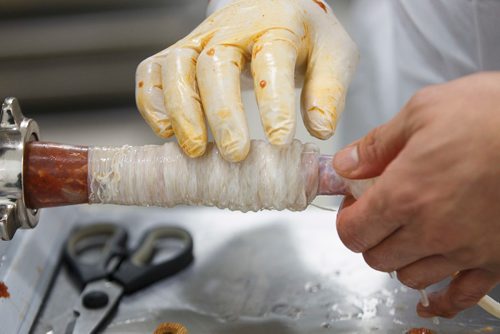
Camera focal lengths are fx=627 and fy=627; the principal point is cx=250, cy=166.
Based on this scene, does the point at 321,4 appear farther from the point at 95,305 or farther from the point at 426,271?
the point at 95,305

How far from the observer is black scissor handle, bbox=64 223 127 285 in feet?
3.63

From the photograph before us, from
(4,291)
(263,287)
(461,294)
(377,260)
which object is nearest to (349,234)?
(377,260)

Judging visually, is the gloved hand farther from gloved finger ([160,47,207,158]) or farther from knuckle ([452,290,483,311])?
knuckle ([452,290,483,311])

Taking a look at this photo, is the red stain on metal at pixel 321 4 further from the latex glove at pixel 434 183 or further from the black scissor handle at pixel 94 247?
the black scissor handle at pixel 94 247

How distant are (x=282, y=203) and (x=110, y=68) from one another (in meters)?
0.91

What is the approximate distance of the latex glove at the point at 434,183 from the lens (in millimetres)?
674

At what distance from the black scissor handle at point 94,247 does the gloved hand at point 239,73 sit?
11.9 inches

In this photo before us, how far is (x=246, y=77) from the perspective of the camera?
42.9 inches

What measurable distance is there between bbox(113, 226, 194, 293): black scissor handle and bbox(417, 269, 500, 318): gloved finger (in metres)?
0.43

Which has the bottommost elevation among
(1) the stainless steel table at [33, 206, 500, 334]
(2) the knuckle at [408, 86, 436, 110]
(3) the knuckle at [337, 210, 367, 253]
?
(1) the stainless steel table at [33, 206, 500, 334]

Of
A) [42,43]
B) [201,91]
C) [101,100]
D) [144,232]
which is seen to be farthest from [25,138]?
[101,100]

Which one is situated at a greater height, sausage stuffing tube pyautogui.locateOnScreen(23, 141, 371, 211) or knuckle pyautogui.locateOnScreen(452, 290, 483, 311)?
sausage stuffing tube pyautogui.locateOnScreen(23, 141, 371, 211)

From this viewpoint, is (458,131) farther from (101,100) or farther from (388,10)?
(101,100)

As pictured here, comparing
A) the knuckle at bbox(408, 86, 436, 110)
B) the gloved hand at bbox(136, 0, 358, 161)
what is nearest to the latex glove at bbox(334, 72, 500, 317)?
the knuckle at bbox(408, 86, 436, 110)
